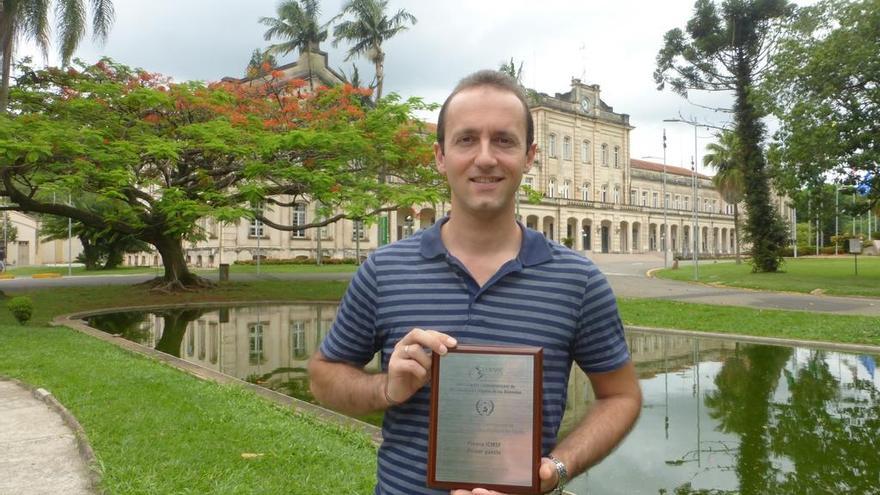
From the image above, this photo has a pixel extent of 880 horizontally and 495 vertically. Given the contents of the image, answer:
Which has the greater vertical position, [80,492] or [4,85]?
[4,85]

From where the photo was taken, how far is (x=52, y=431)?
5.85m

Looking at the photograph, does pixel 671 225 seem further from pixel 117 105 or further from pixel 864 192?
pixel 117 105

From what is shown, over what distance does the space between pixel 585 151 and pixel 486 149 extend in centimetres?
6382

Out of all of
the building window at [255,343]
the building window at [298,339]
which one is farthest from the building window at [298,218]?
the building window at [255,343]

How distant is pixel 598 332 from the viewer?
5.52 ft

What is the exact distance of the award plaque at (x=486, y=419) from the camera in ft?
4.50

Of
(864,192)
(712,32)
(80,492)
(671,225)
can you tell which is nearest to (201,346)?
(80,492)

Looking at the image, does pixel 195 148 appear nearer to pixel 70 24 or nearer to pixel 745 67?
pixel 70 24

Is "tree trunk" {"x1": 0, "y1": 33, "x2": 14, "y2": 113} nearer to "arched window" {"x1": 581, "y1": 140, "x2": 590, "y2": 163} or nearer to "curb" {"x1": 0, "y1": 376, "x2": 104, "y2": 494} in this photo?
"curb" {"x1": 0, "y1": 376, "x2": 104, "y2": 494}

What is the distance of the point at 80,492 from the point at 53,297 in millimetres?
17826

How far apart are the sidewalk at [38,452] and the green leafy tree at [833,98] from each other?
23481mm

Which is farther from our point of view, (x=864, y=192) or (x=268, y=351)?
(x=864, y=192)

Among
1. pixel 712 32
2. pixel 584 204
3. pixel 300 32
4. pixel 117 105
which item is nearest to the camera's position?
pixel 117 105

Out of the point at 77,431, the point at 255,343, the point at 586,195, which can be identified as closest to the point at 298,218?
the point at 586,195
